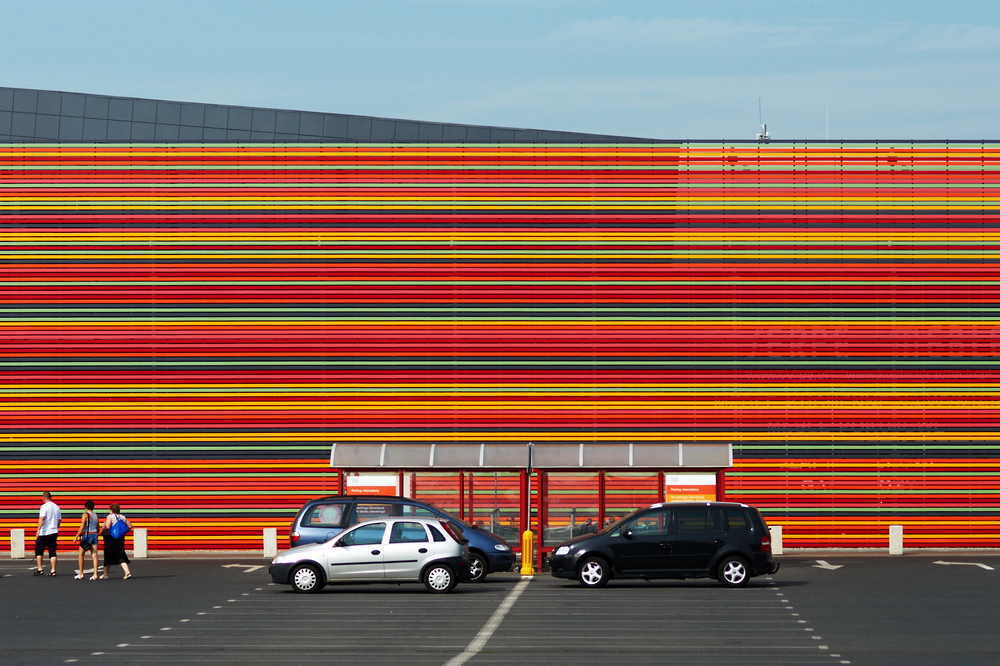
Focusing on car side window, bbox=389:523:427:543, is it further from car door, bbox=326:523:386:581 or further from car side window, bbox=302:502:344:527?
car side window, bbox=302:502:344:527

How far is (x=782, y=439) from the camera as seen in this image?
32.2 meters

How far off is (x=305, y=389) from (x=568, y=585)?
10295 millimetres

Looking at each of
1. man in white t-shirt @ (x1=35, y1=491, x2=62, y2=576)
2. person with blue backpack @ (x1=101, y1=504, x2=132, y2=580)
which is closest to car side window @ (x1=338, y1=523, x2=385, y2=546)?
person with blue backpack @ (x1=101, y1=504, x2=132, y2=580)

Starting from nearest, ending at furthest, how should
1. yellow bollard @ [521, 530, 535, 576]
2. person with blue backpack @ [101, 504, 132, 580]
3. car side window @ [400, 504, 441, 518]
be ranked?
1. car side window @ [400, 504, 441, 518]
2. person with blue backpack @ [101, 504, 132, 580]
3. yellow bollard @ [521, 530, 535, 576]

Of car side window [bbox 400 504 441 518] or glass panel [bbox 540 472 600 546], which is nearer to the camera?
car side window [bbox 400 504 441 518]

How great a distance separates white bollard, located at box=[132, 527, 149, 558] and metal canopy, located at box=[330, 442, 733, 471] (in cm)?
508

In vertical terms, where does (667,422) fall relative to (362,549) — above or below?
above

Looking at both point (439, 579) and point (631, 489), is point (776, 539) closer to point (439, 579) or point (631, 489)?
point (631, 489)

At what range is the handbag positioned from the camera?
2624 centimetres

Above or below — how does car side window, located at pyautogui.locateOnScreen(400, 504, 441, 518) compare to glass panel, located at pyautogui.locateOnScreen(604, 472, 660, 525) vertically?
below

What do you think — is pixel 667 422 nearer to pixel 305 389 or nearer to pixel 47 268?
pixel 305 389

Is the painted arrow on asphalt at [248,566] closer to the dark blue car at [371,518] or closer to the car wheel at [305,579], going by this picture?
the dark blue car at [371,518]

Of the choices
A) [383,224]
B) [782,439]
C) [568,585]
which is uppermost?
[383,224]

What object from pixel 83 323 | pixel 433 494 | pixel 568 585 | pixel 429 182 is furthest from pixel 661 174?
pixel 83 323
